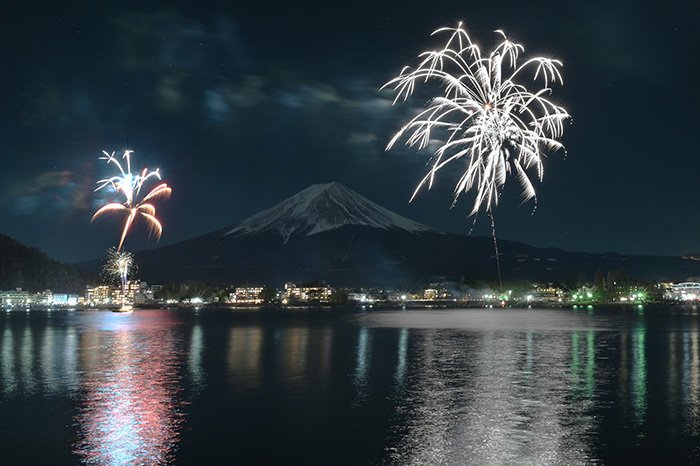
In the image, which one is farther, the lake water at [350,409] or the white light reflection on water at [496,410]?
the lake water at [350,409]

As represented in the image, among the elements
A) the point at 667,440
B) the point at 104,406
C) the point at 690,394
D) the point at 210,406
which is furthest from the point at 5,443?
the point at 690,394

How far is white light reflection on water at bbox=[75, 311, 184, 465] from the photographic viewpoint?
1814cm

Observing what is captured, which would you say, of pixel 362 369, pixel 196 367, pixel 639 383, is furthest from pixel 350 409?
pixel 196 367

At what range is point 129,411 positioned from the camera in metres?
23.8

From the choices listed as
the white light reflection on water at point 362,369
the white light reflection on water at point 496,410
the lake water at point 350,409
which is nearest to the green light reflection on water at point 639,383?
the lake water at point 350,409

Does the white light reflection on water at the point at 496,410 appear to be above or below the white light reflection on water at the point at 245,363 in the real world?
above

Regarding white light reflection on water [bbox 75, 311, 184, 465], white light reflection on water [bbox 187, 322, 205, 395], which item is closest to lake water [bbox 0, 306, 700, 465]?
white light reflection on water [bbox 75, 311, 184, 465]

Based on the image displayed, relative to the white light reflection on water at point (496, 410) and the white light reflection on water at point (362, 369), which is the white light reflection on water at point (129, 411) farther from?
the white light reflection on water at point (362, 369)

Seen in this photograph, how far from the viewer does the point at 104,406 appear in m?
25.1

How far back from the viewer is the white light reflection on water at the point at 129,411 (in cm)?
1814

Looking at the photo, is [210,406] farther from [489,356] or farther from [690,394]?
[489,356]

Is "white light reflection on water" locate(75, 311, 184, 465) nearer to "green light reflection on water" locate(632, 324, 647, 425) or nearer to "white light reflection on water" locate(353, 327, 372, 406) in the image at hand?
"white light reflection on water" locate(353, 327, 372, 406)

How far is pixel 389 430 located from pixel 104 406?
10.8 metres

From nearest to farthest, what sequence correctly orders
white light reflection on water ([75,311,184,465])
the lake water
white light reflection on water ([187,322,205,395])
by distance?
1. white light reflection on water ([75,311,184,465])
2. the lake water
3. white light reflection on water ([187,322,205,395])
